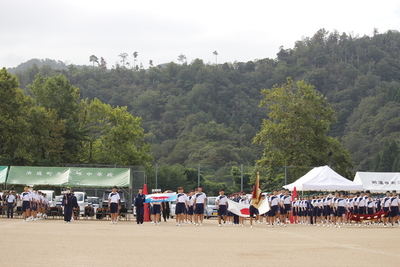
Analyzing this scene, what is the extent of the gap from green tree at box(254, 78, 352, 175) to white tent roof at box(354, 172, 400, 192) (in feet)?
52.2

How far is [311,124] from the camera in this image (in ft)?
176

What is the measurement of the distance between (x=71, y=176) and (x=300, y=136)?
2553 centimetres

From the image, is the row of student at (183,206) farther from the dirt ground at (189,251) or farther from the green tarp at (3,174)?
the green tarp at (3,174)

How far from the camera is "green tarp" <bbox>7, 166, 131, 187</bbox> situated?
33.8 meters

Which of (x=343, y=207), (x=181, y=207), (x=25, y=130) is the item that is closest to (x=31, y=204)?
(x=181, y=207)

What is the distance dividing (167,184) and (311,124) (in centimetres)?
1450

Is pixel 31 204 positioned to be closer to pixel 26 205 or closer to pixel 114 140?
pixel 26 205

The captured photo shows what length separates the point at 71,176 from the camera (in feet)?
112

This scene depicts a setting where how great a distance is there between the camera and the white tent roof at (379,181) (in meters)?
35.6

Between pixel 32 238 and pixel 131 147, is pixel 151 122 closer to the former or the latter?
pixel 131 147

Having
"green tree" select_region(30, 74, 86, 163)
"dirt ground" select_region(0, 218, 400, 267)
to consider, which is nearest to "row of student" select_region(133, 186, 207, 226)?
"dirt ground" select_region(0, 218, 400, 267)

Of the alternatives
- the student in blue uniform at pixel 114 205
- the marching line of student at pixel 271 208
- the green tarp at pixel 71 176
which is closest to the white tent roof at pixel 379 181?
the marching line of student at pixel 271 208

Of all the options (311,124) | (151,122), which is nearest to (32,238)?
(311,124)

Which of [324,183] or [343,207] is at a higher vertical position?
[324,183]
